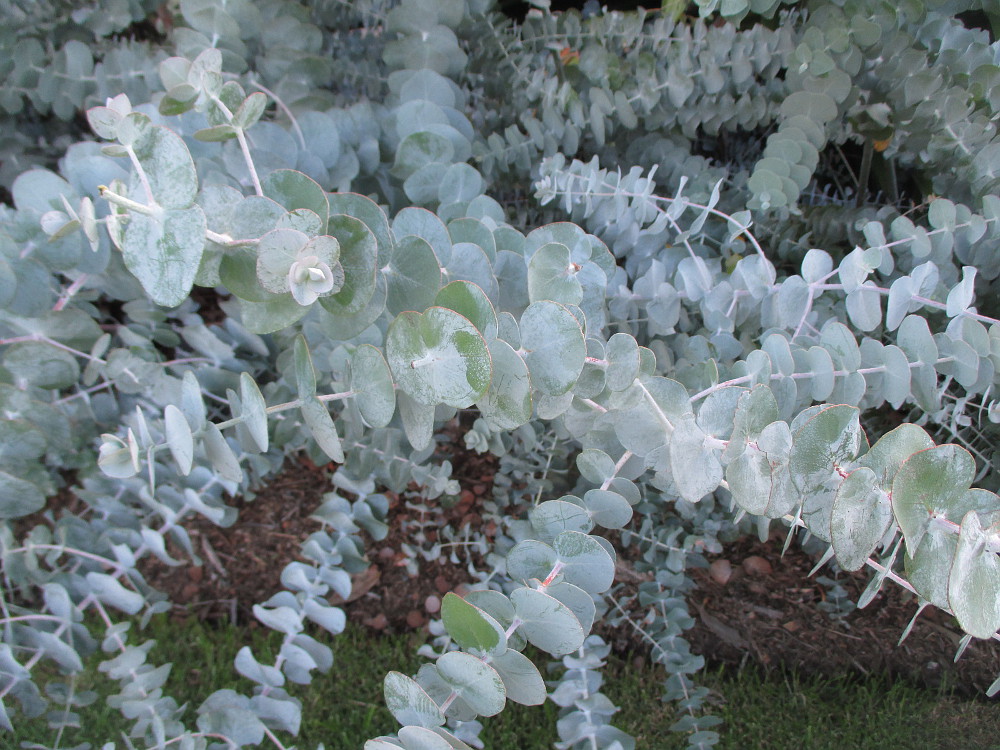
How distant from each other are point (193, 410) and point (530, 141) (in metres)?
0.78

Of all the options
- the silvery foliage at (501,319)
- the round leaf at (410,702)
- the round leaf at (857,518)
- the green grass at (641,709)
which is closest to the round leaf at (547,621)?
the silvery foliage at (501,319)

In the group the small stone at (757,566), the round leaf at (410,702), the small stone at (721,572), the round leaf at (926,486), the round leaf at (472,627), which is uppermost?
the round leaf at (926,486)

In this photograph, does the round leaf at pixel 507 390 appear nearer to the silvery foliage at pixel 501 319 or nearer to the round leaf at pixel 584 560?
the silvery foliage at pixel 501 319

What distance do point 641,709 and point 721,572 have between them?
0.32m

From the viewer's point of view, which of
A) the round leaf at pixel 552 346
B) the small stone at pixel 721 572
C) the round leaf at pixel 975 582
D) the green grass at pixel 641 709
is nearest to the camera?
the round leaf at pixel 975 582

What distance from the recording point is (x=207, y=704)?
96cm

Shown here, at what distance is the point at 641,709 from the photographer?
1.29m

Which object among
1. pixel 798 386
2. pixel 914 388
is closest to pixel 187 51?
pixel 798 386

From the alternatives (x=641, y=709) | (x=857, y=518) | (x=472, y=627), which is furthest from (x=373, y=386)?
(x=641, y=709)

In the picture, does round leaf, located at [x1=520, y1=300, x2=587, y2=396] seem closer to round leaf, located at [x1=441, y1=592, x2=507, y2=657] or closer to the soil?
round leaf, located at [x1=441, y1=592, x2=507, y2=657]

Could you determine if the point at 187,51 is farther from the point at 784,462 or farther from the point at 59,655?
the point at 784,462

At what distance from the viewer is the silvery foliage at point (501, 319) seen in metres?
0.56

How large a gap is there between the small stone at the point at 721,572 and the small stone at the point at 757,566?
0.13 ft

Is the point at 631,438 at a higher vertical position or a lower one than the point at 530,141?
lower
